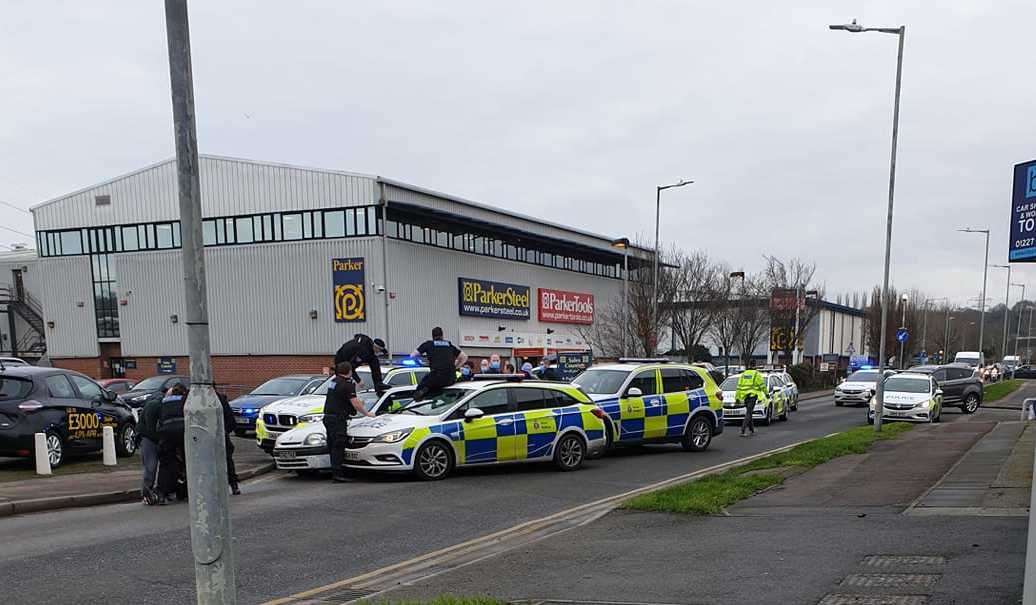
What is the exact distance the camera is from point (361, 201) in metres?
35.5

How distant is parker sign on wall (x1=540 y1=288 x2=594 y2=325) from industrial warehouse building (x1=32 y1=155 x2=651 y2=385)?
24.4 inches

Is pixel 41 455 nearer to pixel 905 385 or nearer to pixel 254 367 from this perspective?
pixel 905 385

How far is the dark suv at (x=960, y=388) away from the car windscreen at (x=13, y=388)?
91.6 ft

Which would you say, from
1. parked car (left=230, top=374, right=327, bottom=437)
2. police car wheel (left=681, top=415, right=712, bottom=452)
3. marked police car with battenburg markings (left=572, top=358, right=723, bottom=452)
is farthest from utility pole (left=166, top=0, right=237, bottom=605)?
parked car (left=230, top=374, right=327, bottom=437)

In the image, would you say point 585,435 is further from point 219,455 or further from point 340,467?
point 219,455

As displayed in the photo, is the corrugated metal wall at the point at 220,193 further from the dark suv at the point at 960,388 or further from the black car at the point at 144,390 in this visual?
the dark suv at the point at 960,388

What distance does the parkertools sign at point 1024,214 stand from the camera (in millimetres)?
7711

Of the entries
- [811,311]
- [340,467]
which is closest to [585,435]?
[340,467]

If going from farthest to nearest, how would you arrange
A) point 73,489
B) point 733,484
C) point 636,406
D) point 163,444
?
point 636,406, point 73,489, point 733,484, point 163,444

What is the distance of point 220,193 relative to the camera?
38188mm

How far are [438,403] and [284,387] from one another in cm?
843

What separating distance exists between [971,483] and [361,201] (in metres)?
29.3

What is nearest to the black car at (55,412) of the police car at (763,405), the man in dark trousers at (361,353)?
the man in dark trousers at (361,353)

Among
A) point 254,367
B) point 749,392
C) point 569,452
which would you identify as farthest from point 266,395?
point 254,367
